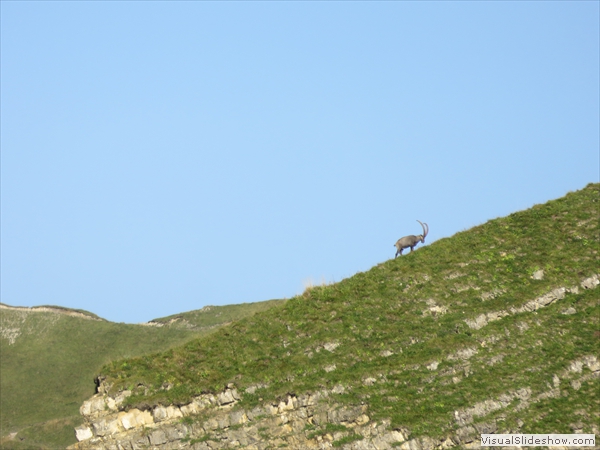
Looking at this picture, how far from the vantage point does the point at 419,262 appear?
3700 centimetres

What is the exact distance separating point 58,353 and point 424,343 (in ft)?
168

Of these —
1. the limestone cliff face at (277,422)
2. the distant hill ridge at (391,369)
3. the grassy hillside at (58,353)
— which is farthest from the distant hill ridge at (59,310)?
the limestone cliff face at (277,422)

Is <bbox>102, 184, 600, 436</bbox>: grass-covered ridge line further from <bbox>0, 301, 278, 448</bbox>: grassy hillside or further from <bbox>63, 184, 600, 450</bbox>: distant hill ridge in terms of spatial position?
<bbox>0, 301, 278, 448</bbox>: grassy hillside

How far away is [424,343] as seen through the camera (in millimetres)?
A: 30797

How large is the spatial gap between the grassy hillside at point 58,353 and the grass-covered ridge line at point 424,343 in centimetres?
2331

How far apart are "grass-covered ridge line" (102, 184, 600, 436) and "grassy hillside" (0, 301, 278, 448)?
2331cm

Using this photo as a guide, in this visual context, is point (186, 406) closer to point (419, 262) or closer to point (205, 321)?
point (419, 262)

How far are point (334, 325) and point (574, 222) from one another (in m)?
15.1

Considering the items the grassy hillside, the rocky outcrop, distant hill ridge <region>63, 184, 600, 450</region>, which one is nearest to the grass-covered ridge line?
distant hill ridge <region>63, 184, 600, 450</region>

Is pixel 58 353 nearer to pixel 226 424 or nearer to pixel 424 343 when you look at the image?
pixel 226 424

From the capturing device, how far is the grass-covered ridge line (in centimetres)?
2791

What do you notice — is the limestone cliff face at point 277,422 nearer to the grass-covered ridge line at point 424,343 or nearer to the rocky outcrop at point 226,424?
the rocky outcrop at point 226,424

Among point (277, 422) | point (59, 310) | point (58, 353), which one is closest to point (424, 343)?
point (277, 422)

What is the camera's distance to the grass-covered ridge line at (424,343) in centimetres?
2791
